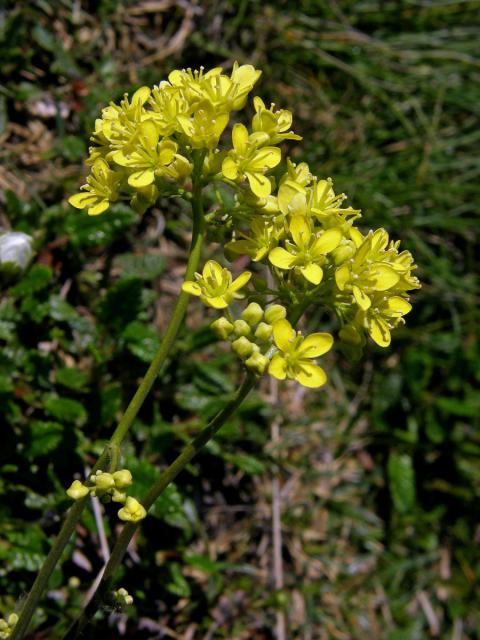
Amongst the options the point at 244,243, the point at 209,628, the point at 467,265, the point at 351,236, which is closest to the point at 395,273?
the point at 351,236

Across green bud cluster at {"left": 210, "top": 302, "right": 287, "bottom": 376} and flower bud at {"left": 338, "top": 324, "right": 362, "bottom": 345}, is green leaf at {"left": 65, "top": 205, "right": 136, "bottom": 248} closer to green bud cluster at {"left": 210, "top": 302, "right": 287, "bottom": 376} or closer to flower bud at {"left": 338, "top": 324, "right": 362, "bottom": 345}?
green bud cluster at {"left": 210, "top": 302, "right": 287, "bottom": 376}

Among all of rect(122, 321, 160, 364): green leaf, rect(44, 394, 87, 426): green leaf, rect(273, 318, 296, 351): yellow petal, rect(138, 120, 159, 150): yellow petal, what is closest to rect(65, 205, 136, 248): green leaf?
rect(122, 321, 160, 364): green leaf

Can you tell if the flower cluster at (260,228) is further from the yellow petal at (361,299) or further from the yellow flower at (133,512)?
the yellow flower at (133,512)

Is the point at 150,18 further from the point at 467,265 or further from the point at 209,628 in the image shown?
the point at 209,628

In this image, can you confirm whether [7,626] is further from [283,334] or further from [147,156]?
[147,156]

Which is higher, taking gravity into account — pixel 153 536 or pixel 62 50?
pixel 62 50

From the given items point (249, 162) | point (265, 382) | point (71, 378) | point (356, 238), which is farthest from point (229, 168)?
point (265, 382)

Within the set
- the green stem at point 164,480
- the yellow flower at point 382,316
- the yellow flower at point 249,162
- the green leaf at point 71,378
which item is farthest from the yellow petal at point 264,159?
the green leaf at point 71,378
